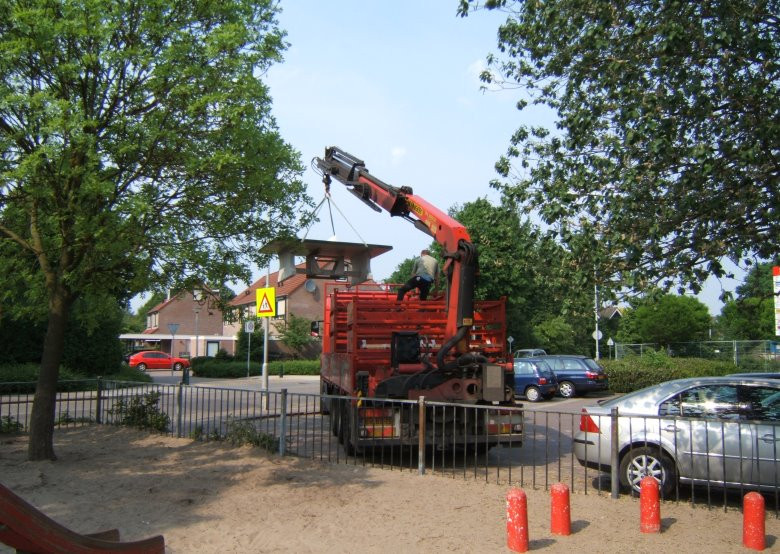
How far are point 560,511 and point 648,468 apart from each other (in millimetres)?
1940

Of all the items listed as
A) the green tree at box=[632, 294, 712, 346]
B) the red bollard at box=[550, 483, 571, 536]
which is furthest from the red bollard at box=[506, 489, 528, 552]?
the green tree at box=[632, 294, 712, 346]

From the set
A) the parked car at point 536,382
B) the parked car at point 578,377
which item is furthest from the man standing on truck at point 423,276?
the parked car at point 578,377

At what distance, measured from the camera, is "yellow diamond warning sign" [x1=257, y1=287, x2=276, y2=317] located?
16.8 meters

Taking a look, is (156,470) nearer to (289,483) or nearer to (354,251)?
(289,483)

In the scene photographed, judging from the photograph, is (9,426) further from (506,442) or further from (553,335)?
(553,335)

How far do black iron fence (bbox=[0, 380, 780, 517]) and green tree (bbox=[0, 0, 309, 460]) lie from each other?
2.78 m

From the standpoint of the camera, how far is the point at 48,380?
953cm

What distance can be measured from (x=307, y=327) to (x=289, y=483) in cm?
3761

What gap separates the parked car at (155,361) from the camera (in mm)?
45438

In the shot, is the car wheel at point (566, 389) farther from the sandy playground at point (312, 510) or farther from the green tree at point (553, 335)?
the green tree at point (553, 335)

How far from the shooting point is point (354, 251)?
560 inches

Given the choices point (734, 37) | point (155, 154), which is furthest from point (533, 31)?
point (155, 154)

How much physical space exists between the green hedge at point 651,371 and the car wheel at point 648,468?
17367 mm

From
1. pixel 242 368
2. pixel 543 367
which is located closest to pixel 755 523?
pixel 543 367
